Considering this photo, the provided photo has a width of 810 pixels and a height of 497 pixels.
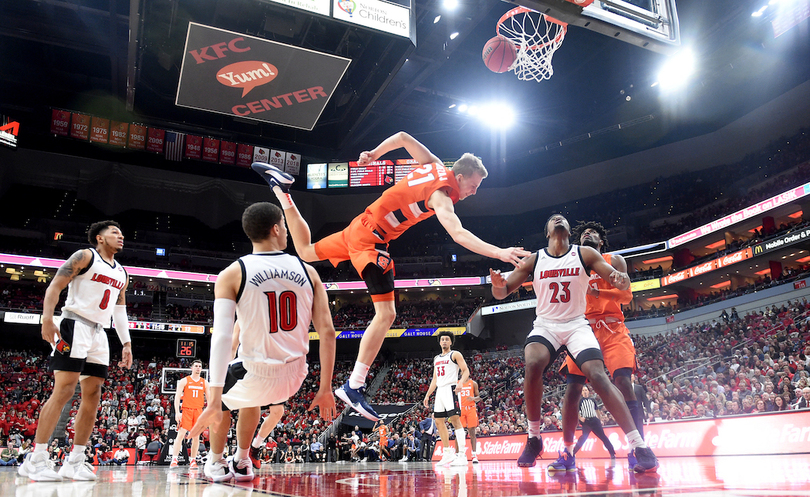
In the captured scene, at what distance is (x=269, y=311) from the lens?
3.27 m

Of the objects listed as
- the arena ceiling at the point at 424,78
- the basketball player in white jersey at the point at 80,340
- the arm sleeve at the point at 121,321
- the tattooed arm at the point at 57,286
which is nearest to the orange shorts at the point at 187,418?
the arm sleeve at the point at 121,321

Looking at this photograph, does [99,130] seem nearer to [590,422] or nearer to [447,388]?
[447,388]

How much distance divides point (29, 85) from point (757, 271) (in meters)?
36.4

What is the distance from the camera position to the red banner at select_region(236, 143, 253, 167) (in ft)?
91.4

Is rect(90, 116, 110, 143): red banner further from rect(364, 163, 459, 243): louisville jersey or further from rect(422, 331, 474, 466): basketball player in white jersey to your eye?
rect(364, 163, 459, 243): louisville jersey

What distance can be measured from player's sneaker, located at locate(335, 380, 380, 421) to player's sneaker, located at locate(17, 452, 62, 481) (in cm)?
252

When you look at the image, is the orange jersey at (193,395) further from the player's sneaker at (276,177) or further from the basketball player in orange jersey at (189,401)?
the player's sneaker at (276,177)

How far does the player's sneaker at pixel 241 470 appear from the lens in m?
3.93

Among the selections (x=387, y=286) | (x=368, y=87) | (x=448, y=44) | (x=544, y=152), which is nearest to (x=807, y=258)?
(x=544, y=152)

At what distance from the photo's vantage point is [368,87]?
17703 mm

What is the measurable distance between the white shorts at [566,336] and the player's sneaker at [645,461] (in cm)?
86

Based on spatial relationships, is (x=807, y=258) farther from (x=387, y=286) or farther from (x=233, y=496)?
(x=233, y=496)

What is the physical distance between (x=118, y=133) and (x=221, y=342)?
2728cm

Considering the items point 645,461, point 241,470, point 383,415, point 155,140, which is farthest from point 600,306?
point 155,140
